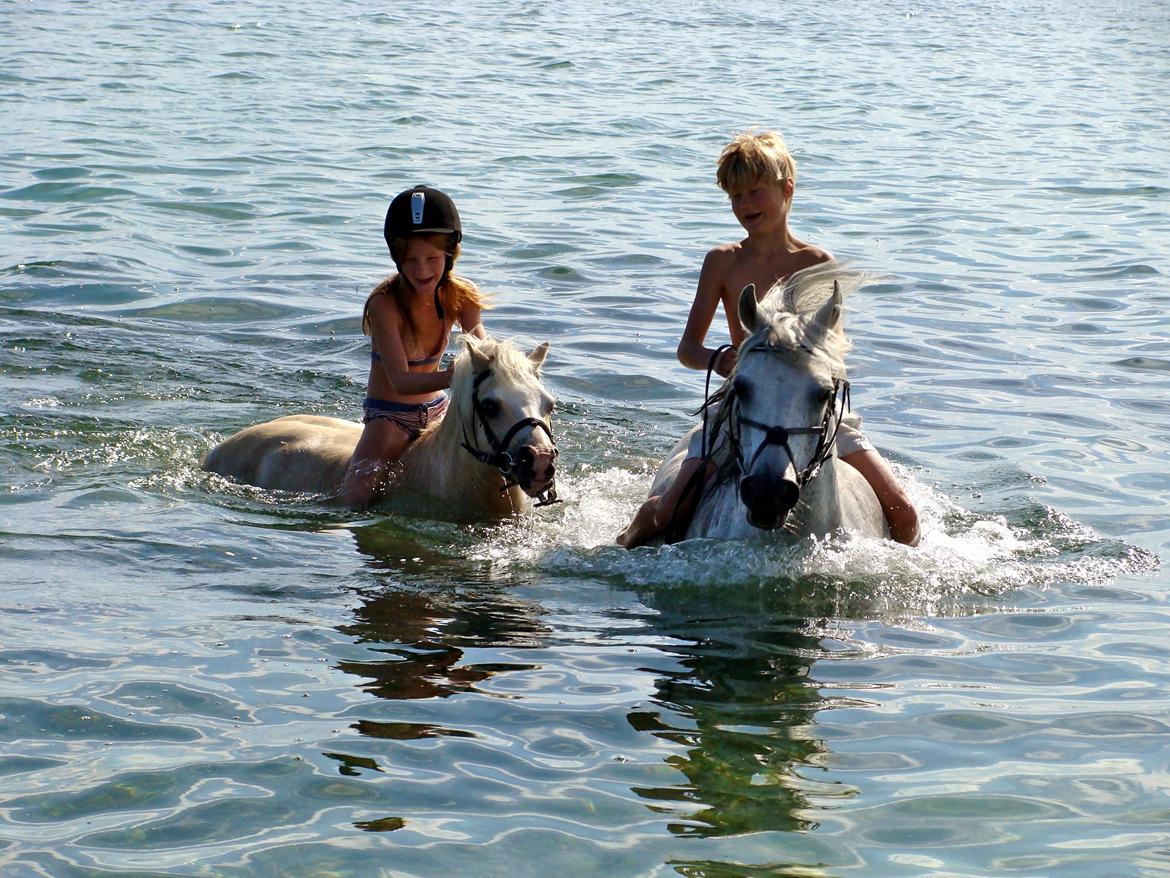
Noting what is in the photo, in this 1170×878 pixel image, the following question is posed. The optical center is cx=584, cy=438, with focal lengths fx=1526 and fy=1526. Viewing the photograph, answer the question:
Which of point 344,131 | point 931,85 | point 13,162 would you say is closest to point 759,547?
point 13,162

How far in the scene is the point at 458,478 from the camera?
25.1ft

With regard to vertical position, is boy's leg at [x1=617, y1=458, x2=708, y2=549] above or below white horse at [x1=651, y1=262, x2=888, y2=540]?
below

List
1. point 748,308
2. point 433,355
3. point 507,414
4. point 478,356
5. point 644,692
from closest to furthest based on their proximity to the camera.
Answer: point 644,692 < point 748,308 < point 507,414 < point 478,356 < point 433,355

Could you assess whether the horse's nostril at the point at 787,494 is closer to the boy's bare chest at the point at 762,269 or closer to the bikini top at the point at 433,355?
the boy's bare chest at the point at 762,269

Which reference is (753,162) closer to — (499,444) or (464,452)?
(499,444)

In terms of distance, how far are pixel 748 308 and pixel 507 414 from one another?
1.76m

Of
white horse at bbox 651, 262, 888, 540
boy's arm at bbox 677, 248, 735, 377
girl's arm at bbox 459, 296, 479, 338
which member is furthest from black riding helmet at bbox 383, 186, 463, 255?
white horse at bbox 651, 262, 888, 540

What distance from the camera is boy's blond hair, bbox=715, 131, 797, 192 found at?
721 cm

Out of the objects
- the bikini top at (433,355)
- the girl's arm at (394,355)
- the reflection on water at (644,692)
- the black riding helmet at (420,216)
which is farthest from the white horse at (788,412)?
the bikini top at (433,355)

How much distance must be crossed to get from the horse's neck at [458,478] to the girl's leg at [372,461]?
0.78ft

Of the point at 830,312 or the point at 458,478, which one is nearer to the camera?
the point at 830,312

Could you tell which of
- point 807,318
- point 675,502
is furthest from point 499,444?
point 807,318

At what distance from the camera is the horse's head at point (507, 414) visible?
6973 mm

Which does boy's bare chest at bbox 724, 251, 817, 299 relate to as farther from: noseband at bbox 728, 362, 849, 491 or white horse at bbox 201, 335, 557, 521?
noseband at bbox 728, 362, 849, 491
